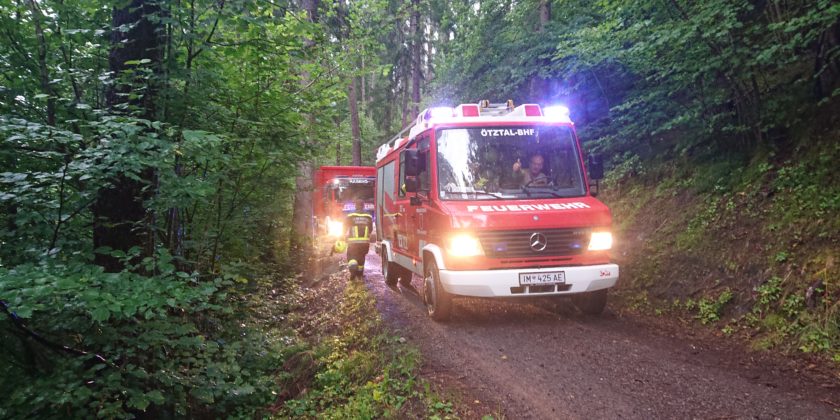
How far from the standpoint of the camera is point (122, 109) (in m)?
4.37

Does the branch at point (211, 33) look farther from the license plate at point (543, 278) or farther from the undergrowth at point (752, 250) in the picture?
the undergrowth at point (752, 250)

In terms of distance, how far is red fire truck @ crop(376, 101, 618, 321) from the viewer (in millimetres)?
5684

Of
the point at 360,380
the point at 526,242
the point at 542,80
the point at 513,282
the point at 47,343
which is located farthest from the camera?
the point at 542,80

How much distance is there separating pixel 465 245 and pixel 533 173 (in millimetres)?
1578

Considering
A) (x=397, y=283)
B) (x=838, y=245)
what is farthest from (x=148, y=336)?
(x=838, y=245)

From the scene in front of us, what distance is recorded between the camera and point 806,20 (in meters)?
5.35

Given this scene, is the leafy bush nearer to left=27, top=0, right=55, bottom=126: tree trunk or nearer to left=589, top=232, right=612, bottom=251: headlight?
left=27, top=0, right=55, bottom=126: tree trunk

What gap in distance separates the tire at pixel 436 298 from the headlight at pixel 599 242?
6.43 ft

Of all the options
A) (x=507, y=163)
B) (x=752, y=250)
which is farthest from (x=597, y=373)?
(x=752, y=250)

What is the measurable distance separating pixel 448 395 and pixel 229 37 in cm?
469


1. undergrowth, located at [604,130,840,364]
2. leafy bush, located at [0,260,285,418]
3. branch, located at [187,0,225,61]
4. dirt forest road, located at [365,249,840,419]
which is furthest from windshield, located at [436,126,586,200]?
leafy bush, located at [0,260,285,418]

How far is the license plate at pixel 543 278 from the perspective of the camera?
5621 mm

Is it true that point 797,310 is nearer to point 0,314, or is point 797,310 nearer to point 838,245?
point 838,245

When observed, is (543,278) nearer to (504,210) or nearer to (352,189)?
(504,210)
